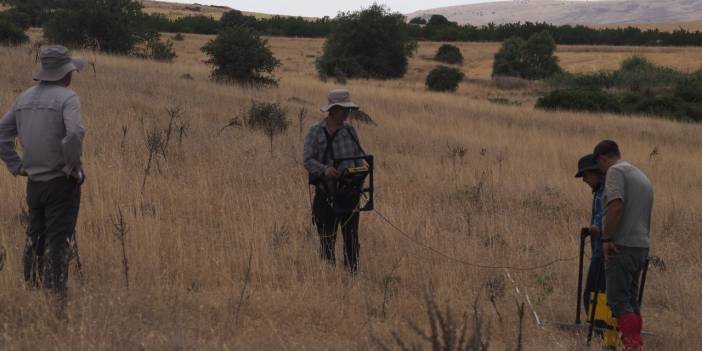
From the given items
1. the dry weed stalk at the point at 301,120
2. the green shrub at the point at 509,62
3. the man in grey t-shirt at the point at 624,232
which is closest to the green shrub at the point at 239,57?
the dry weed stalk at the point at 301,120

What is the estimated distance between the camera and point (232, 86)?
20.6 m

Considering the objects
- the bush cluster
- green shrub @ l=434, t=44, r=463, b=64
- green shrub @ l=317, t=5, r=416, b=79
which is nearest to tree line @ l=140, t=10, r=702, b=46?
green shrub @ l=434, t=44, r=463, b=64

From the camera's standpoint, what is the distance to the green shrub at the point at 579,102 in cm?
2816

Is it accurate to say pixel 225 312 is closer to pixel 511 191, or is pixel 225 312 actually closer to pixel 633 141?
pixel 511 191

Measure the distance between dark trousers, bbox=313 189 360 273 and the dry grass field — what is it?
169 mm

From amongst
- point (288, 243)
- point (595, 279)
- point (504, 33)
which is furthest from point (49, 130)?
point (504, 33)

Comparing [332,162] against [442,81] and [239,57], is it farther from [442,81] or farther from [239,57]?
[442,81]

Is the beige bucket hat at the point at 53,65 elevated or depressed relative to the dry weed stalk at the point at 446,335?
elevated

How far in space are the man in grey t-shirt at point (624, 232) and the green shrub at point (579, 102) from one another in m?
23.6

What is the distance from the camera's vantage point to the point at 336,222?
20.3 feet

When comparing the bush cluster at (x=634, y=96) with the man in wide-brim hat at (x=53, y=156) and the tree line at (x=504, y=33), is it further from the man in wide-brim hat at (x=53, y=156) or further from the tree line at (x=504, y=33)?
the tree line at (x=504, y=33)

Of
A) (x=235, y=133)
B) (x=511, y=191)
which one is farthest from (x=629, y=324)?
(x=235, y=133)

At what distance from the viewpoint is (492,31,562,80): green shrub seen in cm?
5231

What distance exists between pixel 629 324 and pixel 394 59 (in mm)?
42105
